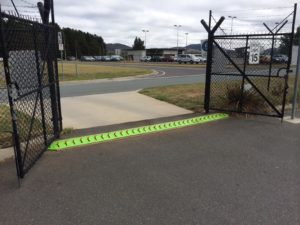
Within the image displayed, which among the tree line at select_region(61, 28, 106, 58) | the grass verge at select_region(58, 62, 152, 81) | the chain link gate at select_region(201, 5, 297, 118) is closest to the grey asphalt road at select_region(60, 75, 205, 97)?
the grass verge at select_region(58, 62, 152, 81)

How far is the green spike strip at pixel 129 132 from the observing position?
215 inches

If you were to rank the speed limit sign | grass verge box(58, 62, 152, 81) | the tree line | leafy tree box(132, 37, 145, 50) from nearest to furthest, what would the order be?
the speed limit sign, grass verge box(58, 62, 152, 81), the tree line, leafy tree box(132, 37, 145, 50)

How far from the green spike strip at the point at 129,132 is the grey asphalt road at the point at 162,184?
0.28 m

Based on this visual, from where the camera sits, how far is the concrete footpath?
7.18 meters

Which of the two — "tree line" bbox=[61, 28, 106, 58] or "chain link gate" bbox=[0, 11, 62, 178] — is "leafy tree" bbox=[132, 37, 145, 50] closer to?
"tree line" bbox=[61, 28, 106, 58]

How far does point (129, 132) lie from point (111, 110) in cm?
237

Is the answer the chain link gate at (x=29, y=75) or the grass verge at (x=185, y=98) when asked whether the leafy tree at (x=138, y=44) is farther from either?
the chain link gate at (x=29, y=75)

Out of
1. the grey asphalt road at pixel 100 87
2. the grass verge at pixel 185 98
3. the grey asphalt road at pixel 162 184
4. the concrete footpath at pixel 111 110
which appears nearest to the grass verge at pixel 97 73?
the grey asphalt road at pixel 100 87

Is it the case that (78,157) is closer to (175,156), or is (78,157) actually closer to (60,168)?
(60,168)

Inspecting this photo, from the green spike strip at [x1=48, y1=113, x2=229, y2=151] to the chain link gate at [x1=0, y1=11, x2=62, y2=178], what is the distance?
0.88 feet

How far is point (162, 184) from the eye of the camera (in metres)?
3.89

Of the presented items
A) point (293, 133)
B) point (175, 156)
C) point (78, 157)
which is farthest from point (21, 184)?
point (293, 133)

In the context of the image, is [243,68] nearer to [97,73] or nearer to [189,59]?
[97,73]

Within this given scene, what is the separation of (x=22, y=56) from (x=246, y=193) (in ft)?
11.6
